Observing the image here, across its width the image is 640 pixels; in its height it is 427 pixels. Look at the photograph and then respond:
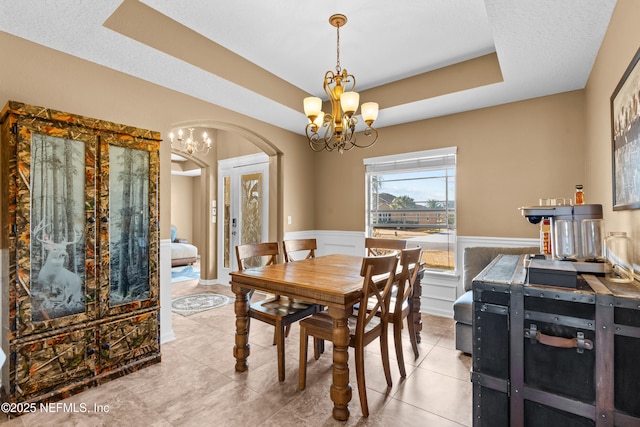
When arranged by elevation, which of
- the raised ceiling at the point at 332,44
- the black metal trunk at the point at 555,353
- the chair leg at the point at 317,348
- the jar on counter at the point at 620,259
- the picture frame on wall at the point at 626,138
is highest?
the raised ceiling at the point at 332,44

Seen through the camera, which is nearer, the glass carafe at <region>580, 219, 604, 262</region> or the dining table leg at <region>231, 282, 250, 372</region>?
the glass carafe at <region>580, 219, 604, 262</region>

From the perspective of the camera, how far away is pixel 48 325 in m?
2.03

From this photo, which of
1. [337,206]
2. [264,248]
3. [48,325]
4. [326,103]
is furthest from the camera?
[337,206]

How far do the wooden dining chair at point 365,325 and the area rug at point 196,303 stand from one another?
7.83ft

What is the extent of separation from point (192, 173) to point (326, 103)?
6.15 meters

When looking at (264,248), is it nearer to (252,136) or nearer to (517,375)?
(252,136)

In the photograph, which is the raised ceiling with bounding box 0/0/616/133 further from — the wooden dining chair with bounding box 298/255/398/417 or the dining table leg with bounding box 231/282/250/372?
the dining table leg with bounding box 231/282/250/372

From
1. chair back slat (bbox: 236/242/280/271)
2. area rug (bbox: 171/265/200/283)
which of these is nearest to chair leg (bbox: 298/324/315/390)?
chair back slat (bbox: 236/242/280/271)

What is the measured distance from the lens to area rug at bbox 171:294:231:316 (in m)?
4.00

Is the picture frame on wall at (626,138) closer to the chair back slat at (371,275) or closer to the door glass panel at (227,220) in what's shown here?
the chair back slat at (371,275)

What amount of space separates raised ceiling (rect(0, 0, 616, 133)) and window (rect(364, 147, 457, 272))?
706 millimetres

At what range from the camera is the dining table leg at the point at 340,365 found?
186cm

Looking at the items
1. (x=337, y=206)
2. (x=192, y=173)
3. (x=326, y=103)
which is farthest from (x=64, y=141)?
(x=192, y=173)

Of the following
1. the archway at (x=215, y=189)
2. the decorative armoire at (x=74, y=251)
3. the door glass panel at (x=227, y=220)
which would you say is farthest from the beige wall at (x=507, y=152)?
the decorative armoire at (x=74, y=251)
